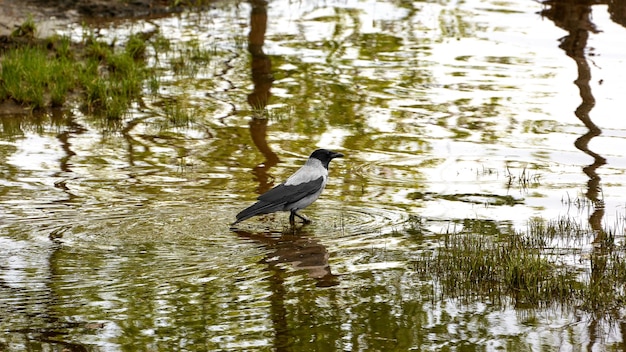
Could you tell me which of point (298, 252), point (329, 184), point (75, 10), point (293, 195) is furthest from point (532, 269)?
point (75, 10)

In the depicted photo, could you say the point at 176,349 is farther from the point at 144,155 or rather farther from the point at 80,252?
the point at 144,155

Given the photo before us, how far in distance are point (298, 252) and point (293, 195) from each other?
0.86m

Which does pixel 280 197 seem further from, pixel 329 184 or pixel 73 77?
pixel 73 77

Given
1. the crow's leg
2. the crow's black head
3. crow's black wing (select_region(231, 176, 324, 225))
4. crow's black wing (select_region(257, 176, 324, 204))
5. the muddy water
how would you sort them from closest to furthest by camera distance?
the muddy water
crow's black wing (select_region(231, 176, 324, 225))
crow's black wing (select_region(257, 176, 324, 204))
the crow's leg
the crow's black head

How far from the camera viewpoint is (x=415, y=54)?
58.5 ft

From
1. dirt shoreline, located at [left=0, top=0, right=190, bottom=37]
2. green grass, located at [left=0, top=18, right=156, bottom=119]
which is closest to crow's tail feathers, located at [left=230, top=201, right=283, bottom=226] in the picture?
green grass, located at [left=0, top=18, right=156, bottom=119]

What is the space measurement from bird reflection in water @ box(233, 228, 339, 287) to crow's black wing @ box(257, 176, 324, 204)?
30cm

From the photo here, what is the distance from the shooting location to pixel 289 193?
31.6ft

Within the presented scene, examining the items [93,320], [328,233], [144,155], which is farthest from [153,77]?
[93,320]

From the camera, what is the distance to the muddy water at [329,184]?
7211 mm

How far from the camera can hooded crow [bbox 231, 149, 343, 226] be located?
9469 millimetres

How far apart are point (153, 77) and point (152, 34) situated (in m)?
3.90

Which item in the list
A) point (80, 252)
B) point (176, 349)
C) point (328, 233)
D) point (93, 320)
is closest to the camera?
point (176, 349)

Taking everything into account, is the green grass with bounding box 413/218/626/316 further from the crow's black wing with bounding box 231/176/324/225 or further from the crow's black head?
the crow's black head
